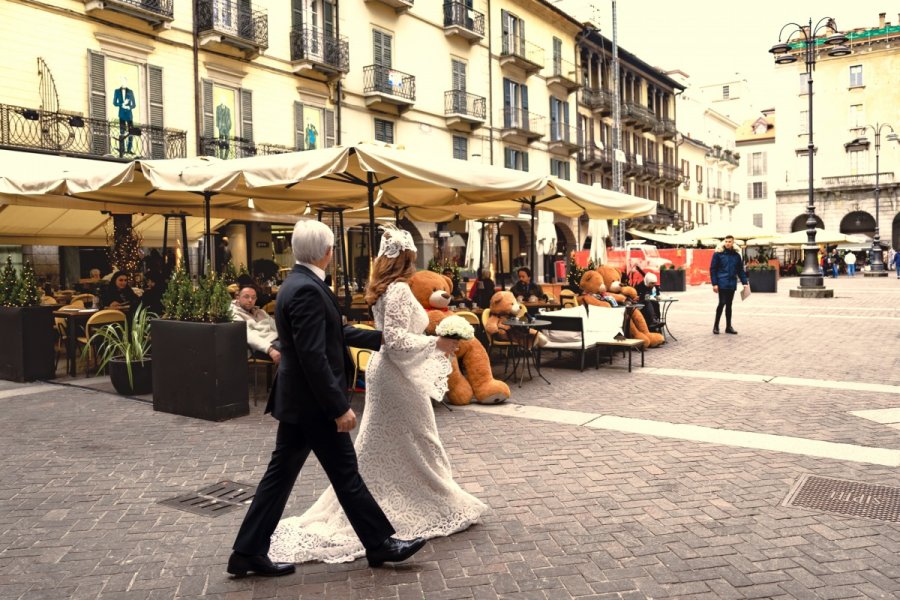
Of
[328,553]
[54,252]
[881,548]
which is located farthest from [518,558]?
[54,252]

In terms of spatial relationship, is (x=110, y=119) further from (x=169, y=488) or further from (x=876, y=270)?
(x=876, y=270)

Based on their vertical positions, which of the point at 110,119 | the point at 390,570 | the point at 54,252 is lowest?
the point at 390,570

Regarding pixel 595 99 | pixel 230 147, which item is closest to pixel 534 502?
pixel 230 147

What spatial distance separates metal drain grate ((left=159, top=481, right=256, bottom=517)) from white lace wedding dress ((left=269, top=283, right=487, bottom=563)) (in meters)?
0.68

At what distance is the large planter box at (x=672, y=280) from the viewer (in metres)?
27.2

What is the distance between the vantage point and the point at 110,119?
687 inches

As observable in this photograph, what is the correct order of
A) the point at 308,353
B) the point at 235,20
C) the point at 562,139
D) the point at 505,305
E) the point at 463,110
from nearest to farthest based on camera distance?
the point at 308,353 → the point at 505,305 → the point at 235,20 → the point at 463,110 → the point at 562,139

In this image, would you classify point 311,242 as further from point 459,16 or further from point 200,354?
point 459,16

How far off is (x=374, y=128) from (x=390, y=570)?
75.0ft

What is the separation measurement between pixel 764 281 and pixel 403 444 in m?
24.5

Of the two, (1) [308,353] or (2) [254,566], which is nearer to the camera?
(1) [308,353]

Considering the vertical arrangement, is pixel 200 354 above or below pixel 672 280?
below

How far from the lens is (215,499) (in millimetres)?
4602

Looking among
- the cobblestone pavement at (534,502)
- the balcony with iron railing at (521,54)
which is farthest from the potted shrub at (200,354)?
the balcony with iron railing at (521,54)
